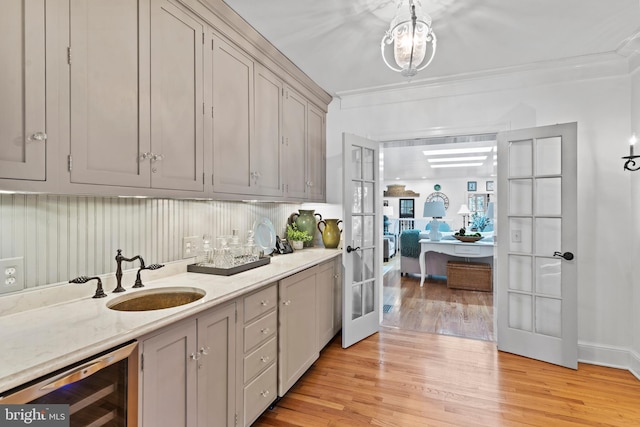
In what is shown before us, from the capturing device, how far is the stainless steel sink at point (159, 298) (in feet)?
5.21

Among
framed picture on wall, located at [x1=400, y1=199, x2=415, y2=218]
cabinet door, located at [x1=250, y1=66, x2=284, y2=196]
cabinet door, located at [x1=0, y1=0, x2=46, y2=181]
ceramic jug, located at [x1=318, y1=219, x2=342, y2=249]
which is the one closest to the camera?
cabinet door, located at [x1=0, y1=0, x2=46, y2=181]

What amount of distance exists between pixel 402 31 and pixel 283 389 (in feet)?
7.68

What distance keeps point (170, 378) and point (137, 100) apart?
1.26 metres

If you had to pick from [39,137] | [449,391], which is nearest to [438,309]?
[449,391]

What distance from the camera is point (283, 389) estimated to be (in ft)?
7.11

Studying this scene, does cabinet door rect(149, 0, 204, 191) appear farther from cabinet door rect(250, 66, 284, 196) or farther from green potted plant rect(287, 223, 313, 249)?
green potted plant rect(287, 223, 313, 249)

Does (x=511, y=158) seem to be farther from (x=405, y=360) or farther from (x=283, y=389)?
(x=283, y=389)

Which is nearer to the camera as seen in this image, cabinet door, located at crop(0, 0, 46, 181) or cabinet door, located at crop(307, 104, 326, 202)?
cabinet door, located at crop(0, 0, 46, 181)

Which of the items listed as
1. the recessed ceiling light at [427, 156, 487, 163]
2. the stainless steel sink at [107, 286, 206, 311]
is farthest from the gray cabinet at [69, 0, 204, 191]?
the recessed ceiling light at [427, 156, 487, 163]

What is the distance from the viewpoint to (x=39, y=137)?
1.14 m

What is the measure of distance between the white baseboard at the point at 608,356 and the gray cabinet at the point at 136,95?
11.6ft

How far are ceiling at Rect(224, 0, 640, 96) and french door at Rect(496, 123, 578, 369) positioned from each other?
68 centimetres

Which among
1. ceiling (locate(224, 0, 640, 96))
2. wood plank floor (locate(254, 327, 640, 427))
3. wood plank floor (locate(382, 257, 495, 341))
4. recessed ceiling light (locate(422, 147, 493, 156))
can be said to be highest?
ceiling (locate(224, 0, 640, 96))

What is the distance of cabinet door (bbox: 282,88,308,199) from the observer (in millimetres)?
2875
